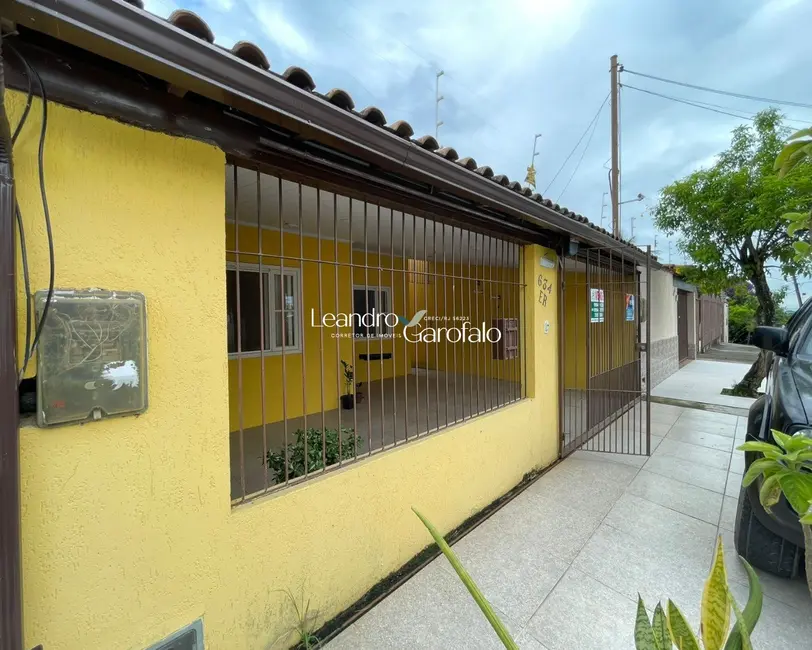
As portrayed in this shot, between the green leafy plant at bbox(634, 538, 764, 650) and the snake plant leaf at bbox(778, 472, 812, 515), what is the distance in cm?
20

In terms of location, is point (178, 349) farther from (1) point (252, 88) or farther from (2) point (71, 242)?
(1) point (252, 88)

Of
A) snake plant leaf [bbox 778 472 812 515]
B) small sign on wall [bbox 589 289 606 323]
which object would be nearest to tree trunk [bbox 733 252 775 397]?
small sign on wall [bbox 589 289 606 323]

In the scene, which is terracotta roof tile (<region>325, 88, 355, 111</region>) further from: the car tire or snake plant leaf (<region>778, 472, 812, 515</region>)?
the car tire

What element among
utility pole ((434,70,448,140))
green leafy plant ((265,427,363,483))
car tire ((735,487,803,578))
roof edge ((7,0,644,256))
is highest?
utility pole ((434,70,448,140))

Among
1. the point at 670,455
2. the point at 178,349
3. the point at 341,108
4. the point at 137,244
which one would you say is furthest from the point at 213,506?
the point at 670,455

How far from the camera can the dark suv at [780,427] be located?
238 centimetres

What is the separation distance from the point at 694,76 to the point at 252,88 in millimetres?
13205

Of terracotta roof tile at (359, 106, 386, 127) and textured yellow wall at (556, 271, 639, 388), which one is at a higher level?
terracotta roof tile at (359, 106, 386, 127)

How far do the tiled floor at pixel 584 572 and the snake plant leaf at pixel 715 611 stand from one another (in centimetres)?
157

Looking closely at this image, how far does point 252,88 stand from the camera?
1646 mm

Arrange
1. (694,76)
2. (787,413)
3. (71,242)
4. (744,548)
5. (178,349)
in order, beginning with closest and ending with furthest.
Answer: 1. (71,242)
2. (178,349)
3. (787,413)
4. (744,548)
5. (694,76)

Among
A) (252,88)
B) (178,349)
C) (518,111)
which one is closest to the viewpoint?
(252,88)

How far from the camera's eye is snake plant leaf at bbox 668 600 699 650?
3.38ft

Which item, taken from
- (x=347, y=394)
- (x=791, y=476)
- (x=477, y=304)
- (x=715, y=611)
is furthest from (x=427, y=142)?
(x=347, y=394)
